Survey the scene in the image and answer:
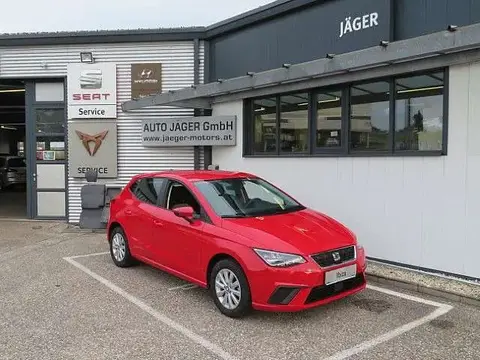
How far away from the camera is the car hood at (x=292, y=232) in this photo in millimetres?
4602

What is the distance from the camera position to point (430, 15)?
6.41 meters

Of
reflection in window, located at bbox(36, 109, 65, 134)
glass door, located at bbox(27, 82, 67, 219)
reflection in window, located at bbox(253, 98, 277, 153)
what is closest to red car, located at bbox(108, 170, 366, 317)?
reflection in window, located at bbox(253, 98, 277, 153)

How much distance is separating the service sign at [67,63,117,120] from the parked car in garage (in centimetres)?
1144

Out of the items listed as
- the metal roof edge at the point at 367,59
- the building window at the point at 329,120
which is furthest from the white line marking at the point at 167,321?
the building window at the point at 329,120

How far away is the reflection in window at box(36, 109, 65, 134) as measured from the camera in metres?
11.5

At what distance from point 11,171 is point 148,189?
17164 mm

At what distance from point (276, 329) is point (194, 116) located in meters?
6.96

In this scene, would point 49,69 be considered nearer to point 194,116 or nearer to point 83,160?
point 83,160

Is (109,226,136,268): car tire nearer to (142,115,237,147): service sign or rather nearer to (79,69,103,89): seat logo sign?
(142,115,237,147): service sign

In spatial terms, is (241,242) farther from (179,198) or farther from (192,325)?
(179,198)

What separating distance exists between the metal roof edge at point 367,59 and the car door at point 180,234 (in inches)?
A: 106

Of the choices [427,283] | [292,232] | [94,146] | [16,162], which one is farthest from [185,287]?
[16,162]

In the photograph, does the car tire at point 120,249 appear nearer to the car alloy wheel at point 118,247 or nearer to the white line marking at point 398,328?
the car alloy wheel at point 118,247

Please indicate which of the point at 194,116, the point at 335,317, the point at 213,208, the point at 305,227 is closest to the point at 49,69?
the point at 194,116
